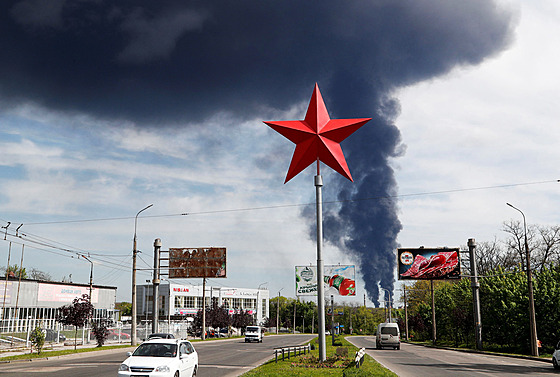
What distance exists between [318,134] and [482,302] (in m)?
39.9

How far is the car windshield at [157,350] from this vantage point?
1680 centimetres

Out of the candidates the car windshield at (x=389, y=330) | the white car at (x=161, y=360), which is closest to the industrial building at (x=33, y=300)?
the car windshield at (x=389, y=330)

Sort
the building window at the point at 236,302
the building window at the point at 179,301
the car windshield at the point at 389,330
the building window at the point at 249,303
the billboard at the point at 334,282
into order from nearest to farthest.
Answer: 1. the car windshield at the point at 389,330
2. the billboard at the point at 334,282
3. the building window at the point at 179,301
4. the building window at the point at 236,302
5. the building window at the point at 249,303

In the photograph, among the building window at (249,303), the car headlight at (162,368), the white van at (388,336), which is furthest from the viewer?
A: the building window at (249,303)

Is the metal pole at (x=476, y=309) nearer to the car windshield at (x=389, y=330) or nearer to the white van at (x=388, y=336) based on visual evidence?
the white van at (x=388, y=336)

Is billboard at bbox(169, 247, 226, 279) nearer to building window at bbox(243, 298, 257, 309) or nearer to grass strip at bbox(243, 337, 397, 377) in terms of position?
grass strip at bbox(243, 337, 397, 377)

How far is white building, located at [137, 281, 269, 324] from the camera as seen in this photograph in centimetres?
11056

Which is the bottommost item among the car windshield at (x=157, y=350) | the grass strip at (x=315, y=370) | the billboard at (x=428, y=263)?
the grass strip at (x=315, y=370)

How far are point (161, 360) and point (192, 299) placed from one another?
351 ft

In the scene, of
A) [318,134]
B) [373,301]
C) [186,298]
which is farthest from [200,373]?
[186,298]

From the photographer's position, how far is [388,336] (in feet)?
155

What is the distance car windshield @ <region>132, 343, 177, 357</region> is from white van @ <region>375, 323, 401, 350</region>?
34.3 metres

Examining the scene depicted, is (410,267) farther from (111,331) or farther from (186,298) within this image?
(186,298)

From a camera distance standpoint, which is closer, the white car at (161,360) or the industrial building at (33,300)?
the white car at (161,360)
